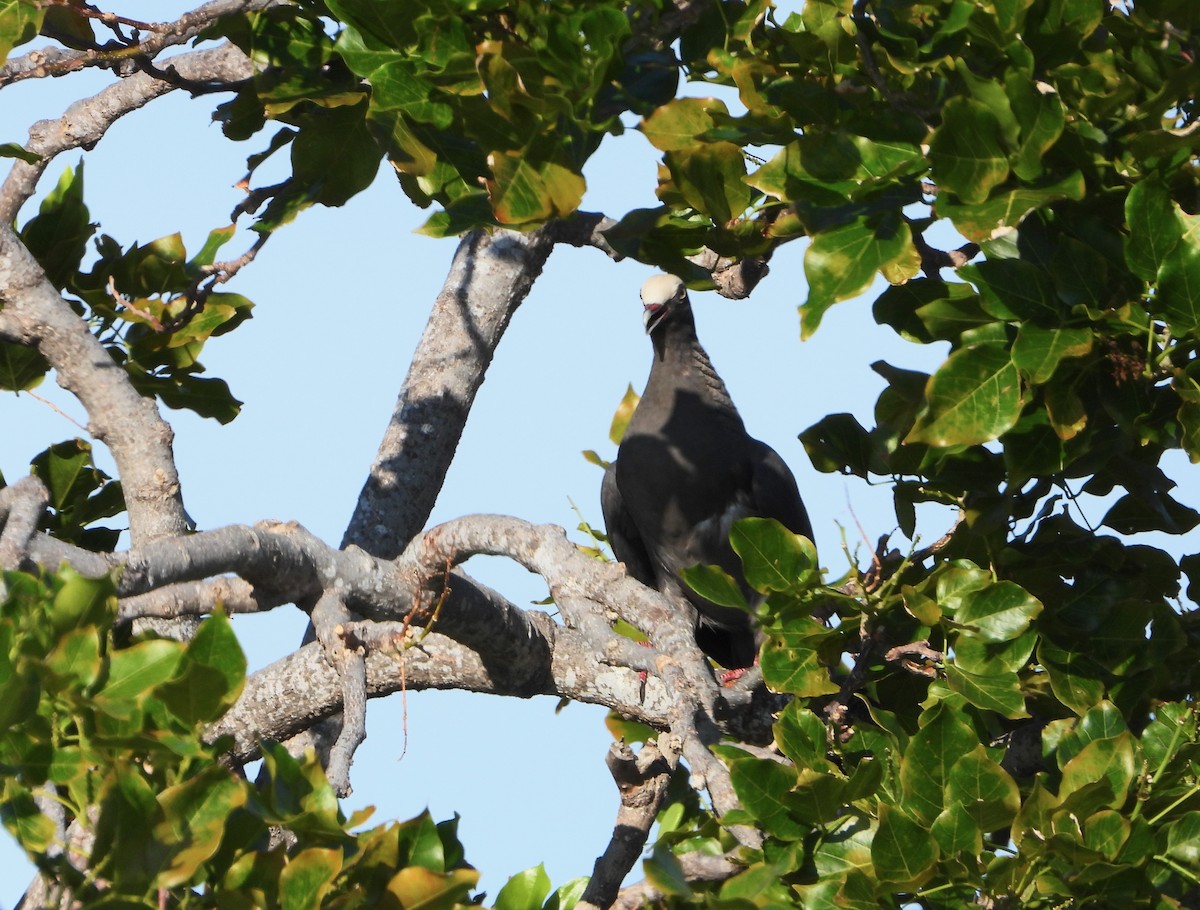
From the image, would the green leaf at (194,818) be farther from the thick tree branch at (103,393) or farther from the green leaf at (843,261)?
the thick tree branch at (103,393)

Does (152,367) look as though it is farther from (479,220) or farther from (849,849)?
(849,849)

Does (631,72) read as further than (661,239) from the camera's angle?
No

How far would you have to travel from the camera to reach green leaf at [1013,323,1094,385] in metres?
1.85

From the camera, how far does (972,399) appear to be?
1.94 m

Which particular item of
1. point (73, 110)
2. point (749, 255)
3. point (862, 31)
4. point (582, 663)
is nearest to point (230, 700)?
point (749, 255)

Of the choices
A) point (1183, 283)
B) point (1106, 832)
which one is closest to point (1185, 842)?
point (1106, 832)

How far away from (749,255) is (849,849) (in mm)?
994

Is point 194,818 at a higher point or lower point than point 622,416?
lower

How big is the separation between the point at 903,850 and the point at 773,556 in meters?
0.54

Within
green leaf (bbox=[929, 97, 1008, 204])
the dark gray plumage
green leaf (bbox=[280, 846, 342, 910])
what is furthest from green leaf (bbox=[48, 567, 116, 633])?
the dark gray plumage

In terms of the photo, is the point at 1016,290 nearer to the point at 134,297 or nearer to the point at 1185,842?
the point at 1185,842

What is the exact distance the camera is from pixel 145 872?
1466 millimetres

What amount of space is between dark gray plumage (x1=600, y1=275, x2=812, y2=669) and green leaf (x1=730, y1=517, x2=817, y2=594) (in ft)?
7.11

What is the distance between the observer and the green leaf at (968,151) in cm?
168
